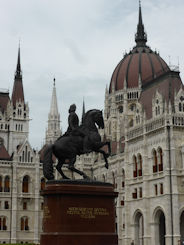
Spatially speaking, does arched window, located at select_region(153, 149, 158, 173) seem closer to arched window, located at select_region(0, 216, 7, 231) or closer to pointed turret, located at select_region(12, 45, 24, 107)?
arched window, located at select_region(0, 216, 7, 231)

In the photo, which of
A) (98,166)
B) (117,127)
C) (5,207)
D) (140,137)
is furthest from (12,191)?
(140,137)

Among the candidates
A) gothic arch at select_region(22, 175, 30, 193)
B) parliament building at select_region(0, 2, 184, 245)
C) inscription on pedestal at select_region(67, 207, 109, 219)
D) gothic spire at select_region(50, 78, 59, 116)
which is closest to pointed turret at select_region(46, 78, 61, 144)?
gothic spire at select_region(50, 78, 59, 116)

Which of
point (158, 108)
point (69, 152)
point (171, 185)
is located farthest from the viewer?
point (158, 108)

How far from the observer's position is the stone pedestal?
2017 cm

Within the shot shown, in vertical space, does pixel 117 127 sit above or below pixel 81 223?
above

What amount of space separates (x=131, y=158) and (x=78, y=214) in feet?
142

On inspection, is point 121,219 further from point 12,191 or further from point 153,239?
point 12,191

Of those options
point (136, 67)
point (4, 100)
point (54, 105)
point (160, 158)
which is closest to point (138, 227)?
point (160, 158)

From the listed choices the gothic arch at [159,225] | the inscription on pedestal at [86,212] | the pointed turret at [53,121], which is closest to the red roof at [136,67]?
the pointed turret at [53,121]

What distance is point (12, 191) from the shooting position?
255 feet

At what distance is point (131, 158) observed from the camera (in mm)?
63281

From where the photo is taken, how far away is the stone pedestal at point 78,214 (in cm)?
2017

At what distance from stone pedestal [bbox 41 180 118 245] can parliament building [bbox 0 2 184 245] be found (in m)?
33.8

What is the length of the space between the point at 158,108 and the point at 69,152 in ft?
123
